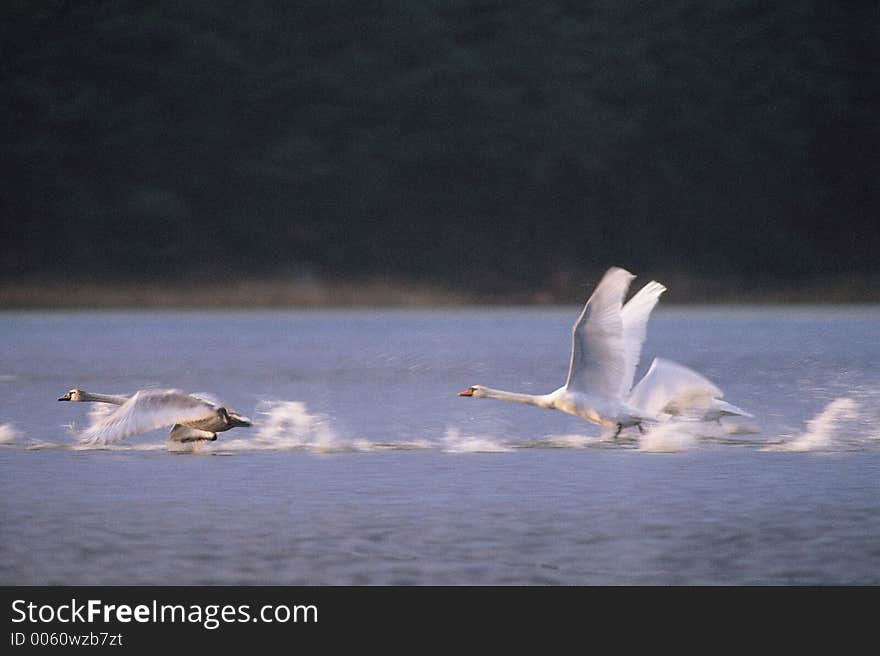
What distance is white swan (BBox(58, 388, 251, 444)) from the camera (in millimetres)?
12375

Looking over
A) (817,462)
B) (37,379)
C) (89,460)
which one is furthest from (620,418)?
(37,379)

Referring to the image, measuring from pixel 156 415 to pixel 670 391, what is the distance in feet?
13.9

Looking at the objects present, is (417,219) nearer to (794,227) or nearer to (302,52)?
(302,52)

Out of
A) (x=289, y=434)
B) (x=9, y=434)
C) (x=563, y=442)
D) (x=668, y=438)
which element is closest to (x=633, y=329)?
(x=668, y=438)

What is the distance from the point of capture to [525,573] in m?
9.10

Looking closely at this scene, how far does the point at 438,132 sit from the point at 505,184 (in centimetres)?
233

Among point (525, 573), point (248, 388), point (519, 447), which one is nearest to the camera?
point (525, 573)

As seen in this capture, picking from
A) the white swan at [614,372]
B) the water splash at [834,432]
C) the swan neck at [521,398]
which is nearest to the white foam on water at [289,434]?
the swan neck at [521,398]

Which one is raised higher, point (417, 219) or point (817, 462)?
point (417, 219)

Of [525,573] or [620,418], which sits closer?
[525,573]

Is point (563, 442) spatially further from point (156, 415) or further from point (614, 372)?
point (156, 415)

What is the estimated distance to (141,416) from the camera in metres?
12.4

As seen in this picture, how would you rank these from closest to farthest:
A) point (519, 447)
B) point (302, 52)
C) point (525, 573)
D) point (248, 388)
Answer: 1. point (525, 573)
2. point (519, 447)
3. point (248, 388)
4. point (302, 52)

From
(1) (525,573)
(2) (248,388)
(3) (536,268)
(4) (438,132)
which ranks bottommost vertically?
(1) (525,573)
